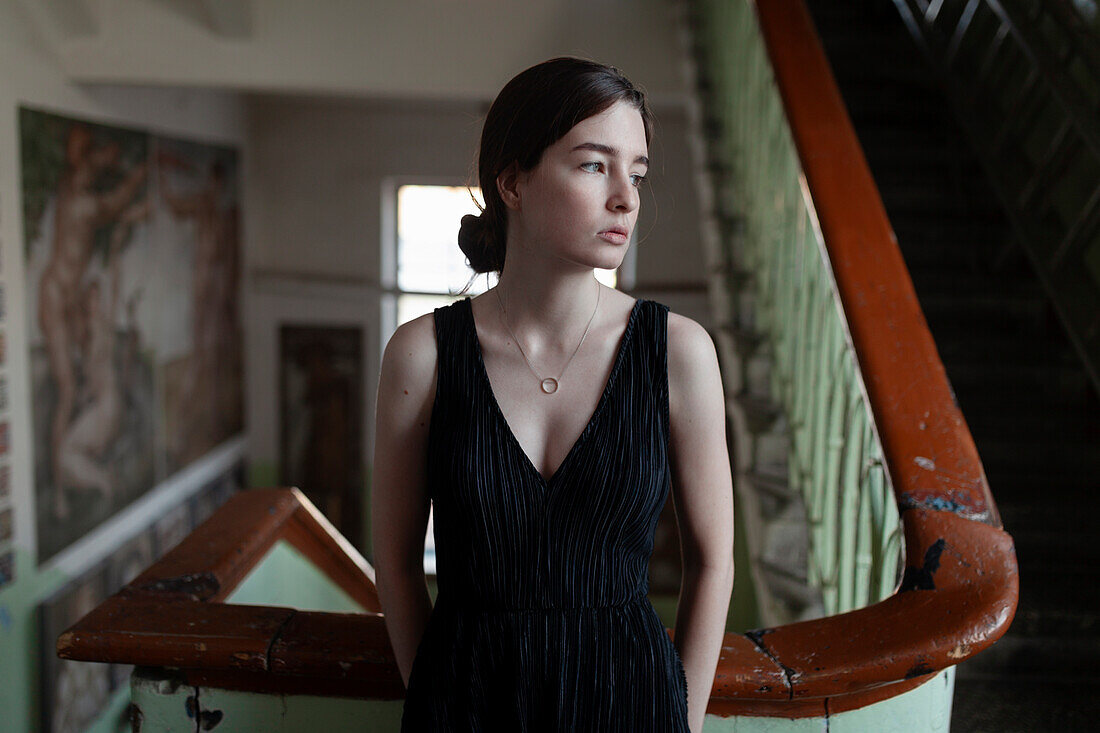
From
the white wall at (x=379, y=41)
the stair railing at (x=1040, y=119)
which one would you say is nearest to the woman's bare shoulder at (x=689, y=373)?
the stair railing at (x=1040, y=119)

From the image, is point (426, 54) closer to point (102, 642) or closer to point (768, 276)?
point (768, 276)

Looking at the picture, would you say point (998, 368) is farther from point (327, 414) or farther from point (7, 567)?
point (327, 414)

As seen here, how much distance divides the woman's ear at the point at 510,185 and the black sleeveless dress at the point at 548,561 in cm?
19

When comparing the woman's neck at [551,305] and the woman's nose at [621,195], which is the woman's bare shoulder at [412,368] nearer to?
the woman's neck at [551,305]

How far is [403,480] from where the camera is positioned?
50.1 inches

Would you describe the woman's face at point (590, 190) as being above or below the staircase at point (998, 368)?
above

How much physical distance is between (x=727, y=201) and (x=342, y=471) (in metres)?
7.51

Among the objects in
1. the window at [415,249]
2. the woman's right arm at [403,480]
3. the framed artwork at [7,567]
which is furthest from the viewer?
the window at [415,249]

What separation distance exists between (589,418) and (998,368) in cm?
298

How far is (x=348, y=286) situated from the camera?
1040cm

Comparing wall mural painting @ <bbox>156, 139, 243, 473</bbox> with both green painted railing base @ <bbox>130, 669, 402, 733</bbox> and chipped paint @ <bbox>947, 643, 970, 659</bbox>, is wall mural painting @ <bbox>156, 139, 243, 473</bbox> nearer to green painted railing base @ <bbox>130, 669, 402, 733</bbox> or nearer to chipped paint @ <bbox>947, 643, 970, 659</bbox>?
green painted railing base @ <bbox>130, 669, 402, 733</bbox>

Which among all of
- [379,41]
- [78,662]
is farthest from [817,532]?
[78,662]

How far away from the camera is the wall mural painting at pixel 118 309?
19.4ft

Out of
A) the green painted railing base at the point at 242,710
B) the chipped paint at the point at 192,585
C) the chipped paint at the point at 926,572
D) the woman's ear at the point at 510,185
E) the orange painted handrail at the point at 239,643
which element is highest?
the woman's ear at the point at 510,185
